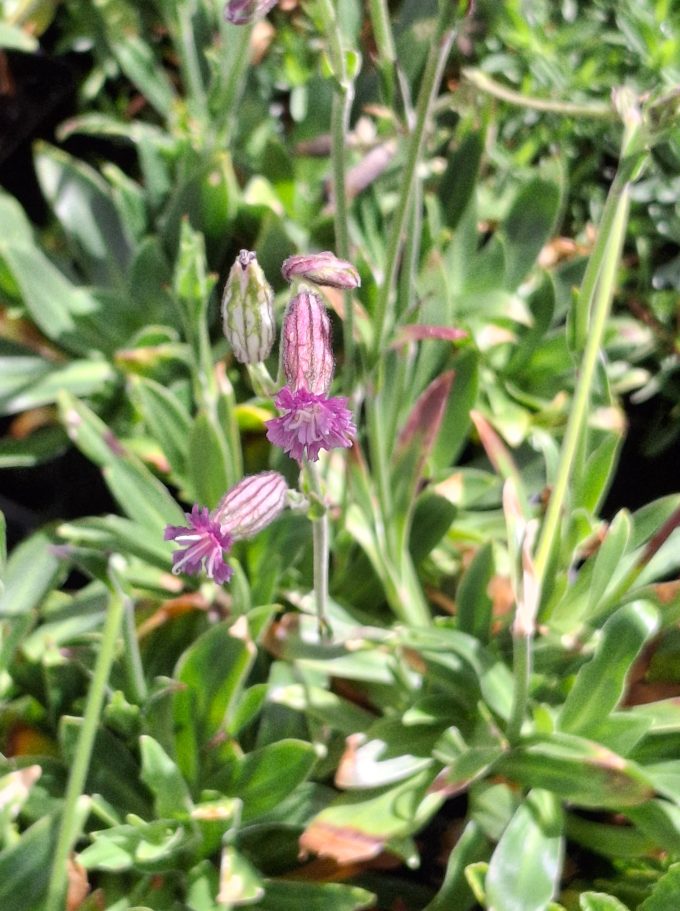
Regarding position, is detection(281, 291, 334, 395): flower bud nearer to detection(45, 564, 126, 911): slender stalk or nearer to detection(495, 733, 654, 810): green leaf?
detection(45, 564, 126, 911): slender stalk

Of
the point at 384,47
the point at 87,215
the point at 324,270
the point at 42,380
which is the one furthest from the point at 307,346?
the point at 87,215

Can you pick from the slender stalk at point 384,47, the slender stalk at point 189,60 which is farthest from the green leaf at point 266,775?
the slender stalk at point 189,60

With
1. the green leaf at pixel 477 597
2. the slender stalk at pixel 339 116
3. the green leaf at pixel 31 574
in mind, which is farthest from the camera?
the green leaf at pixel 31 574

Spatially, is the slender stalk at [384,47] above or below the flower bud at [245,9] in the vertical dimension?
below

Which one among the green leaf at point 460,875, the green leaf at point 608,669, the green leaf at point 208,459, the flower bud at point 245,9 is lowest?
the green leaf at point 460,875

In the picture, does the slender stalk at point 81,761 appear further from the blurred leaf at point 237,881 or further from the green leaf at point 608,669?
the green leaf at point 608,669

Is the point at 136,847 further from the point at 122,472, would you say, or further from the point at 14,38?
the point at 14,38
